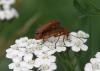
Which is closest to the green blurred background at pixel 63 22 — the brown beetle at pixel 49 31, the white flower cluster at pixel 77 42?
the white flower cluster at pixel 77 42

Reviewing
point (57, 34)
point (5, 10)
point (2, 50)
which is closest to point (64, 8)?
point (5, 10)

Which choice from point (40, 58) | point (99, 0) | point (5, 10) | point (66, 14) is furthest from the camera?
point (66, 14)

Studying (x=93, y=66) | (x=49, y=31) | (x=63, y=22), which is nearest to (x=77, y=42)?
A: (x=49, y=31)

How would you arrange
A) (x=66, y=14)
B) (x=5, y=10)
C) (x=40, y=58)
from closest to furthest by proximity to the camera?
(x=40, y=58) → (x=5, y=10) → (x=66, y=14)

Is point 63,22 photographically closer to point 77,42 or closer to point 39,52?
point 77,42

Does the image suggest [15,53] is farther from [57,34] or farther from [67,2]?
[67,2]

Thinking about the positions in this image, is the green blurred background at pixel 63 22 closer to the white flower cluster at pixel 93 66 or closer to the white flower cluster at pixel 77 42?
the white flower cluster at pixel 77 42

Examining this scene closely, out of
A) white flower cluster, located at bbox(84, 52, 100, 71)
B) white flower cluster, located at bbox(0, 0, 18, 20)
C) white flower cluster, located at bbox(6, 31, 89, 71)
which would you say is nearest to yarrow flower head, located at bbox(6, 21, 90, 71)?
white flower cluster, located at bbox(6, 31, 89, 71)
